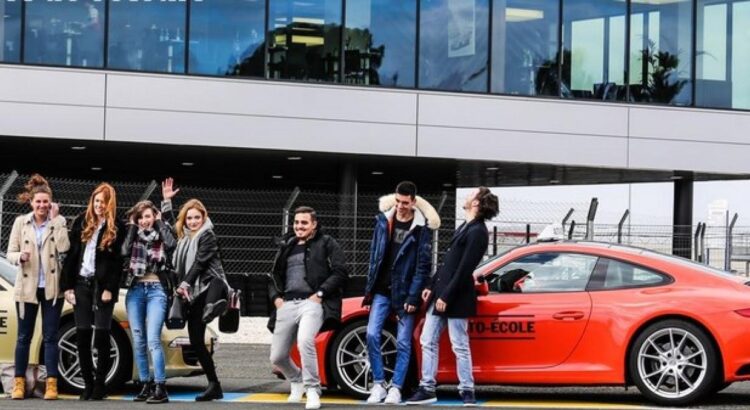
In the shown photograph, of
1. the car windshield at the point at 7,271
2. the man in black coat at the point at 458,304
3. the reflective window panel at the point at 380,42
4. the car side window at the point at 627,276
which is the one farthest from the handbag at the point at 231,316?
the reflective window panel at the point at 380,42

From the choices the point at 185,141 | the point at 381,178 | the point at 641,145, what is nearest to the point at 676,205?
the point at 641,145

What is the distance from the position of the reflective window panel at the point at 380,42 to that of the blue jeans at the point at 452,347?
46.5 ft

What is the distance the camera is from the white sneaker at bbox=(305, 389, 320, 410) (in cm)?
1014

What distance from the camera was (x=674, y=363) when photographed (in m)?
10.6

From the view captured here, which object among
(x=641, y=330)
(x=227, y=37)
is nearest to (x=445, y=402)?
(x=641, y=330)

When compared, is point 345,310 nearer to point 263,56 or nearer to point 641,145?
point 263,56

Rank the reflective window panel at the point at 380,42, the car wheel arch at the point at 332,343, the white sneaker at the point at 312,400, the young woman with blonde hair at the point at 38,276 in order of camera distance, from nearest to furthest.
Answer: the white sneaker at the point at 312,400 < the young woman with blonde hair at the point at 38,276 < the car wheel arch at the point at 332,343 < the reflective window panel at the point at 380,42

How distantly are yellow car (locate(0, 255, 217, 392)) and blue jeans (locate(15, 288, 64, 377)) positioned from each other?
32cm

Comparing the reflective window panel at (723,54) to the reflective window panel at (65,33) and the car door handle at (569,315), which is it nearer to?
the reflective window panel at (65,33)

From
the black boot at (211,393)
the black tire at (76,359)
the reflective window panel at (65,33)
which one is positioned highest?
the reflective window panel at (65,33)

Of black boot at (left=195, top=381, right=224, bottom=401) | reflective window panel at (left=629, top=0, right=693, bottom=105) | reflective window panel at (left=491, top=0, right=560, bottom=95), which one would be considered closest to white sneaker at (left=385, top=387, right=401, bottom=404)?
black boot at (left=195, top=381, right=224, bottom=401)

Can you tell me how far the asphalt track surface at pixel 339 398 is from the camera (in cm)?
1047

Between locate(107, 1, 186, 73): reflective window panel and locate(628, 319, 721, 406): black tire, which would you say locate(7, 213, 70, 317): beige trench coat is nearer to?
locate(628, 319, 721, 406): black tire

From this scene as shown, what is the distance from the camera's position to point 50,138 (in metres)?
23.4
